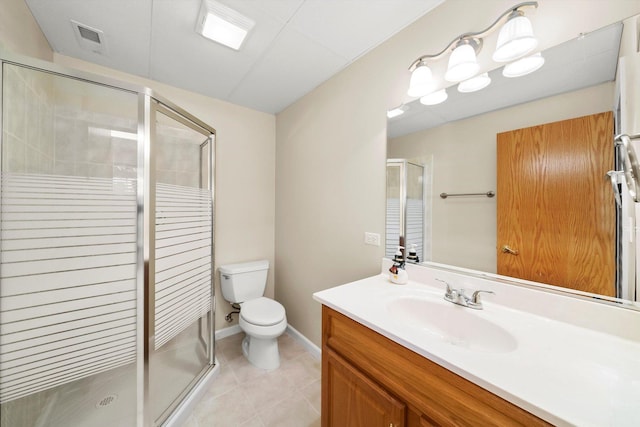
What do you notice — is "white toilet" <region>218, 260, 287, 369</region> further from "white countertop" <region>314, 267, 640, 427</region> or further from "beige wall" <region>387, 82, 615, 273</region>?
"beige wall" <region>387, 82, 615, 273</region>

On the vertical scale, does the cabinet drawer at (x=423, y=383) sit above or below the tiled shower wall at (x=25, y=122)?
below

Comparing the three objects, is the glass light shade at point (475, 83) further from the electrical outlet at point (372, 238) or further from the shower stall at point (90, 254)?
the shower stall at point (90, 254)

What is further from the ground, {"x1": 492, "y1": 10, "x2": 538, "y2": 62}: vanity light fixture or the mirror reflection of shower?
{"x1": 492, "y1": 10, "x2": 538, "y2": 62}: vanity light fixture

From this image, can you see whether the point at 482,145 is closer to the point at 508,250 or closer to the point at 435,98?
the point at 435,98

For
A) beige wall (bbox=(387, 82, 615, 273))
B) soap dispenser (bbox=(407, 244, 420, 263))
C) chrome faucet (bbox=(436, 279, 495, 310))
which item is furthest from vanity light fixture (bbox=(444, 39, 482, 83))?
chrome faucet (bbox=(436, 279, 495, 310))

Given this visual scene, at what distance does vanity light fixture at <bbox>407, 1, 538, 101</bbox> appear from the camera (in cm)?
92

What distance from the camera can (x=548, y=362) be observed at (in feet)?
2.14

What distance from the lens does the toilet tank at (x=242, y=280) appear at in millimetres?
2062

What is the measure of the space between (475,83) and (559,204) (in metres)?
0.65

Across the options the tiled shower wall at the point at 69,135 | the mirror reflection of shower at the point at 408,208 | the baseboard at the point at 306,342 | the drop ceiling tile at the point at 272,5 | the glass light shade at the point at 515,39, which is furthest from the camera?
the baseboard at the point at 306,342

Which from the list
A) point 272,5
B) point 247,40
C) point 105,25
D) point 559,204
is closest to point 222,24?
point 247,40

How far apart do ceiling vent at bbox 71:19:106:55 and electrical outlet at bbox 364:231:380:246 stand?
2.09 m

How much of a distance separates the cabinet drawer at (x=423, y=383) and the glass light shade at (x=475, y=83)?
1196 mm

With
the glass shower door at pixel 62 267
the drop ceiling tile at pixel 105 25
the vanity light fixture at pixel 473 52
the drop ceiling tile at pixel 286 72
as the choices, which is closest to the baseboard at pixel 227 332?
the glass shower door at pixel 62 267
